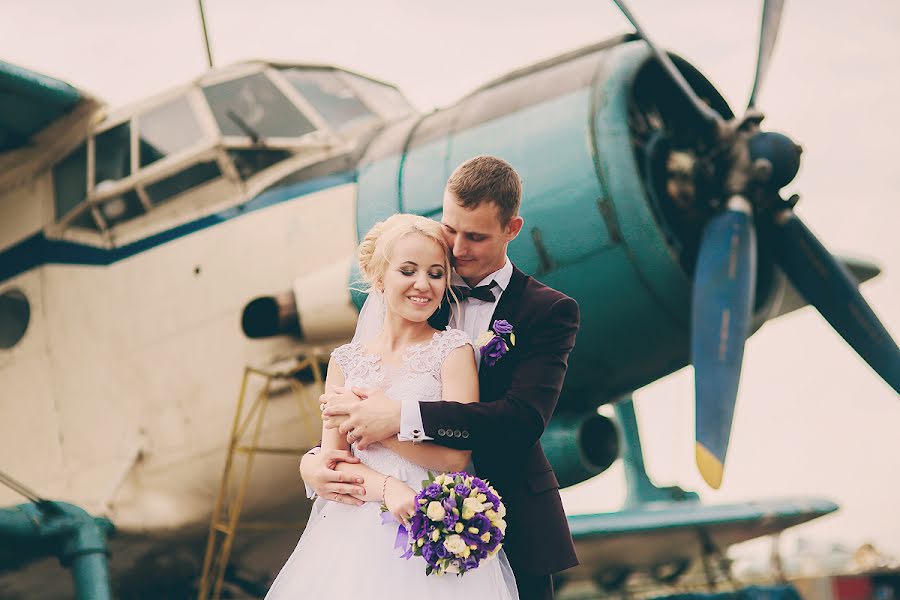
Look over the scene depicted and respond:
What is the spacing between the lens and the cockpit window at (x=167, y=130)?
6.52m

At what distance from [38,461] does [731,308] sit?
4.45m

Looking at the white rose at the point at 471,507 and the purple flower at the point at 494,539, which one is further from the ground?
the white rose at the point at 471,507

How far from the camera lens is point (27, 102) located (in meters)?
6.77

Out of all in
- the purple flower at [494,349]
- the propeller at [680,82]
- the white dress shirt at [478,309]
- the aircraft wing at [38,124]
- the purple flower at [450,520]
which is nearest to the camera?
the purple flower at [450,520]

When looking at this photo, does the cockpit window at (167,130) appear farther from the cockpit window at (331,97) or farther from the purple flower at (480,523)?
the purple flower at (480,523)

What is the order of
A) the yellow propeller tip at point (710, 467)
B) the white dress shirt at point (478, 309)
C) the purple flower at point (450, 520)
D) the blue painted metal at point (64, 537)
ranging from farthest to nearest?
the blue painted metal at point (64, 537), the yellow propeller tip at point (710, 467), the white dress shirt at point (478, 309), the purple flower at point (450, 520)

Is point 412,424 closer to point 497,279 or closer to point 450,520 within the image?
point 450,520

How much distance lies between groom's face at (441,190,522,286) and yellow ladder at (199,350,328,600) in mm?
3710

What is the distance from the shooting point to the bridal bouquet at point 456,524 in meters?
2.00

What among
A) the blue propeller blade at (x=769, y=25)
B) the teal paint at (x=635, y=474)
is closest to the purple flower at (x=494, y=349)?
the blue propeller blade at (x=769, y=25)

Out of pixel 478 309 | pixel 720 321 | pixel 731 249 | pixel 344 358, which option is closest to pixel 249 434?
pixel 720 321

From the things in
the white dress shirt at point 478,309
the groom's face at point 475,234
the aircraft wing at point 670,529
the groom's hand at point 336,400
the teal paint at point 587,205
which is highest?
the teal paint at point 587,205

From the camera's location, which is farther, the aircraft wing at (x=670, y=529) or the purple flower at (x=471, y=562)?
the aircraft wing at (x=670, y=529)

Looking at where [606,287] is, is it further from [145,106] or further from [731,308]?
[145,106]
